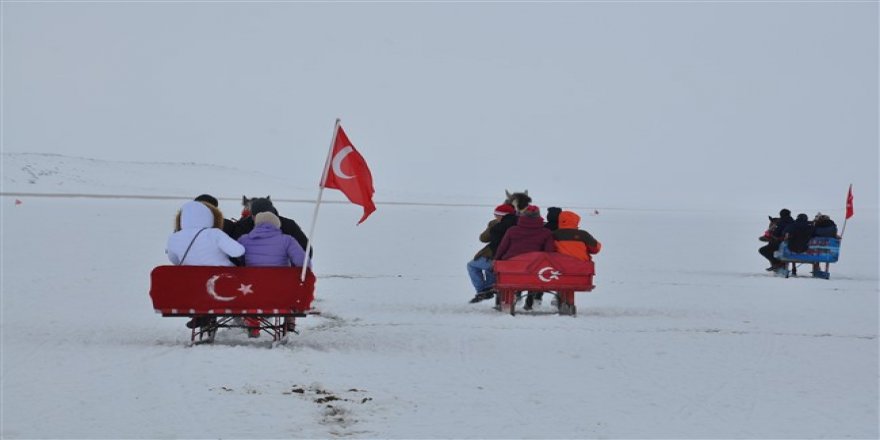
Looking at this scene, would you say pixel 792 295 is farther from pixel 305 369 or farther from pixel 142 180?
pixel 142 180

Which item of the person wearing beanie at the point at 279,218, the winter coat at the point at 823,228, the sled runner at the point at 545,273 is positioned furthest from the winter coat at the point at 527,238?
the winter coat at the point at 823,228

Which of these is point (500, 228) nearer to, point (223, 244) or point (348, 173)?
point (348, 173)

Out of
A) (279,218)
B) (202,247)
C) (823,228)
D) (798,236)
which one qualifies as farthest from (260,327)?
(823,228)

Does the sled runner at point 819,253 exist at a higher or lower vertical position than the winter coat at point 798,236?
lower

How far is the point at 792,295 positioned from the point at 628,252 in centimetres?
1399

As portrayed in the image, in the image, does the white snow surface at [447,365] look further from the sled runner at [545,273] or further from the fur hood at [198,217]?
the fur hood at [198,217]

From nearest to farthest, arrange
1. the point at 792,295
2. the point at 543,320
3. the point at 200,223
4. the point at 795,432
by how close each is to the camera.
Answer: the point at 795,432 < the point at 200,223 < the point at 543,320 < the point at 792,295

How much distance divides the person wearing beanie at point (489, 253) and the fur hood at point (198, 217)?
4745 mm

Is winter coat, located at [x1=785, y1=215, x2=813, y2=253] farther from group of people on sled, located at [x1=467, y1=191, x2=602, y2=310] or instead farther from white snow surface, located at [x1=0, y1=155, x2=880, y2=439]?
group of people on sled, located at [x1=467, y1=191, x2=602, y2=310]

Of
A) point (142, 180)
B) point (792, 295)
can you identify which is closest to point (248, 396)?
point (792, 295)

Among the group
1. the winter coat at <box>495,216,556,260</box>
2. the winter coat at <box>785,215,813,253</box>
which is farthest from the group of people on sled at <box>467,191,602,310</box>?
the winter coat at <box>785,215,813,253</box>

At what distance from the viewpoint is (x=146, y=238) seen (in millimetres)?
34688

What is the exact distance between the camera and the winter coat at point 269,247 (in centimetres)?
1229

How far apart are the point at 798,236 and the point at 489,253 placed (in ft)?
30.9
